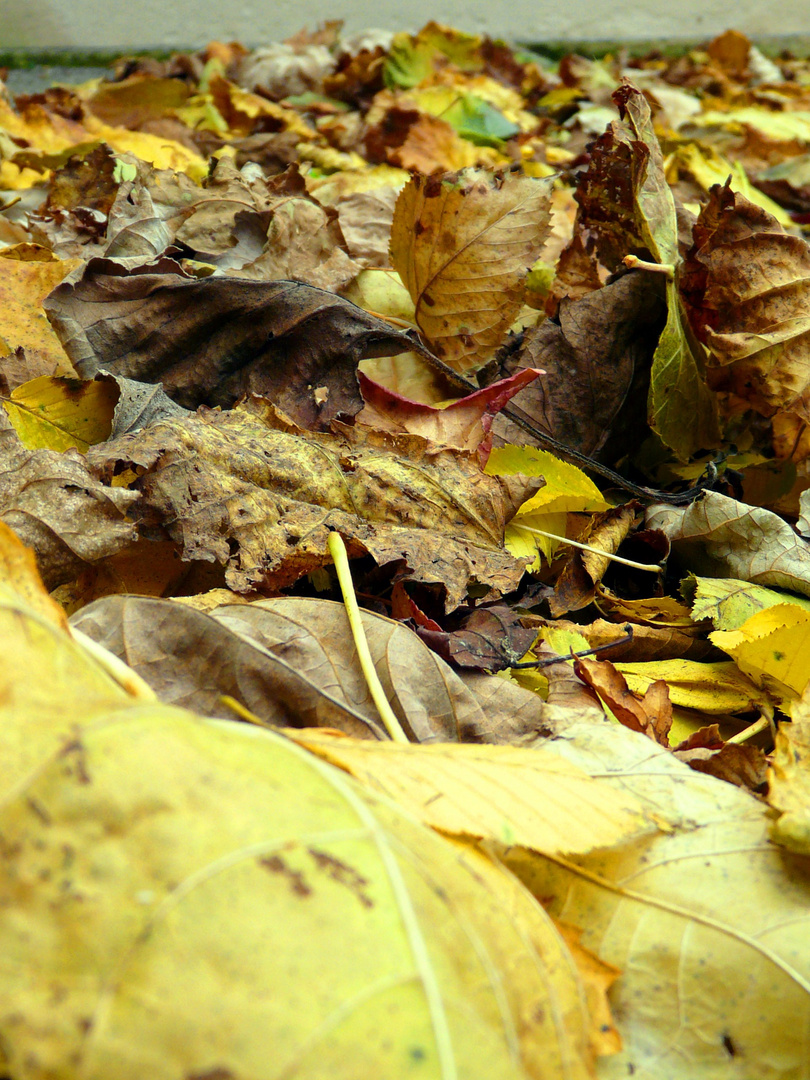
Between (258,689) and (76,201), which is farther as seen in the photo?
(76,201)

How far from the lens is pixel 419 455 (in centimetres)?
126

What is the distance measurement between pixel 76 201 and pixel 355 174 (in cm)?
101

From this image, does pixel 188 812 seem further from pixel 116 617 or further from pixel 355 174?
pixel 355 174

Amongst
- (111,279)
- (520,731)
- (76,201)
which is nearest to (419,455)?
(520,731)

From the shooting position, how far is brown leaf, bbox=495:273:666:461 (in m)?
1.46

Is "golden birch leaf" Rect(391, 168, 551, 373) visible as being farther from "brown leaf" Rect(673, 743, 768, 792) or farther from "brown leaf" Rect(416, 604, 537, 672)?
"brown leaf" Rect(673, 743, 768, 792)

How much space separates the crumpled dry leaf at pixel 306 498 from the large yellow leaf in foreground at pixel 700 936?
1.35 feet

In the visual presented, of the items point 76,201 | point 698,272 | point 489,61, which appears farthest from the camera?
point 489,61

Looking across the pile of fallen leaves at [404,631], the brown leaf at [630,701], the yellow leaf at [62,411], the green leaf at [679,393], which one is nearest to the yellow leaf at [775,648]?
the pile of fallen leaves at [404,631]

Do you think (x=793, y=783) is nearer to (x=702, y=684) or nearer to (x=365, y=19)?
(x=702, y=684)

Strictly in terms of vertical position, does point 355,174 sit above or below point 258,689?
above

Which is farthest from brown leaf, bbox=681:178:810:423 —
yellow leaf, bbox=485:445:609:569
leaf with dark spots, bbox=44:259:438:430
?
leaf with dark spots, bbox=44:259:438:430

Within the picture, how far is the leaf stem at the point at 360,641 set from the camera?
0.89 metres

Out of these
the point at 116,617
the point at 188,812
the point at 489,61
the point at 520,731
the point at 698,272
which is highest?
the point at 489,61
